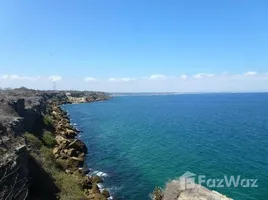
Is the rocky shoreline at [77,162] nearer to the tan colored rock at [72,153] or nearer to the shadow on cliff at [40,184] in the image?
the tan colored rock at [72,153]

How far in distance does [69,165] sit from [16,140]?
1394 centimetres

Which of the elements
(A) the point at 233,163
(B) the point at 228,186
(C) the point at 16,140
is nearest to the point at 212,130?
(A) the point at 233,163

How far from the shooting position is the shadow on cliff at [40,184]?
25.1 metres

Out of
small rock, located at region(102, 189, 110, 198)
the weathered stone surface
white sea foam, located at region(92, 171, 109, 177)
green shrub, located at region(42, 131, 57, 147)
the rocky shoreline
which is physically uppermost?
the weathered stone surface

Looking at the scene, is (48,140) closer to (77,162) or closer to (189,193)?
(77,162)

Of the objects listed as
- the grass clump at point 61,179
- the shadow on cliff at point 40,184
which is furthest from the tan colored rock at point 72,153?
the shadow on cliff at point 40,184

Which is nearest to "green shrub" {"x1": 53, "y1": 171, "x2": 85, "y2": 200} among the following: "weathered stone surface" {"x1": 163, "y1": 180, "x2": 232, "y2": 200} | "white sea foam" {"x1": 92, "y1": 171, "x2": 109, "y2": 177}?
"white sea foam" {"x1": 92, "y1": 171, "x2": 109, "y2": 177}

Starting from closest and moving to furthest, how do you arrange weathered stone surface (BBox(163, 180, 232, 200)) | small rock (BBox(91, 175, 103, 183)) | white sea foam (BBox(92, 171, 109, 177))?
weathered stone surface (BBox(163, 180, 232, 200))
small rock (BBox(91, 175, 103, 183))
white sea foam (BBox(92, 171, 109, 177))

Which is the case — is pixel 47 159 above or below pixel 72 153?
above

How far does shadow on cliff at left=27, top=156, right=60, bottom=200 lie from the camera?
82.4 ft

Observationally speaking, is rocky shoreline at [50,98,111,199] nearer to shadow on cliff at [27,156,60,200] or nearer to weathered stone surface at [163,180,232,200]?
shadow on cliff at [27,156,60,200]

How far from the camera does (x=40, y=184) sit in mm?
26125

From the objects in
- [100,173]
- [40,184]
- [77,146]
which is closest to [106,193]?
[40,184]

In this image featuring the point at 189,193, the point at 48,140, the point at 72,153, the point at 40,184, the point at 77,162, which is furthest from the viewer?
the point at 48,140
